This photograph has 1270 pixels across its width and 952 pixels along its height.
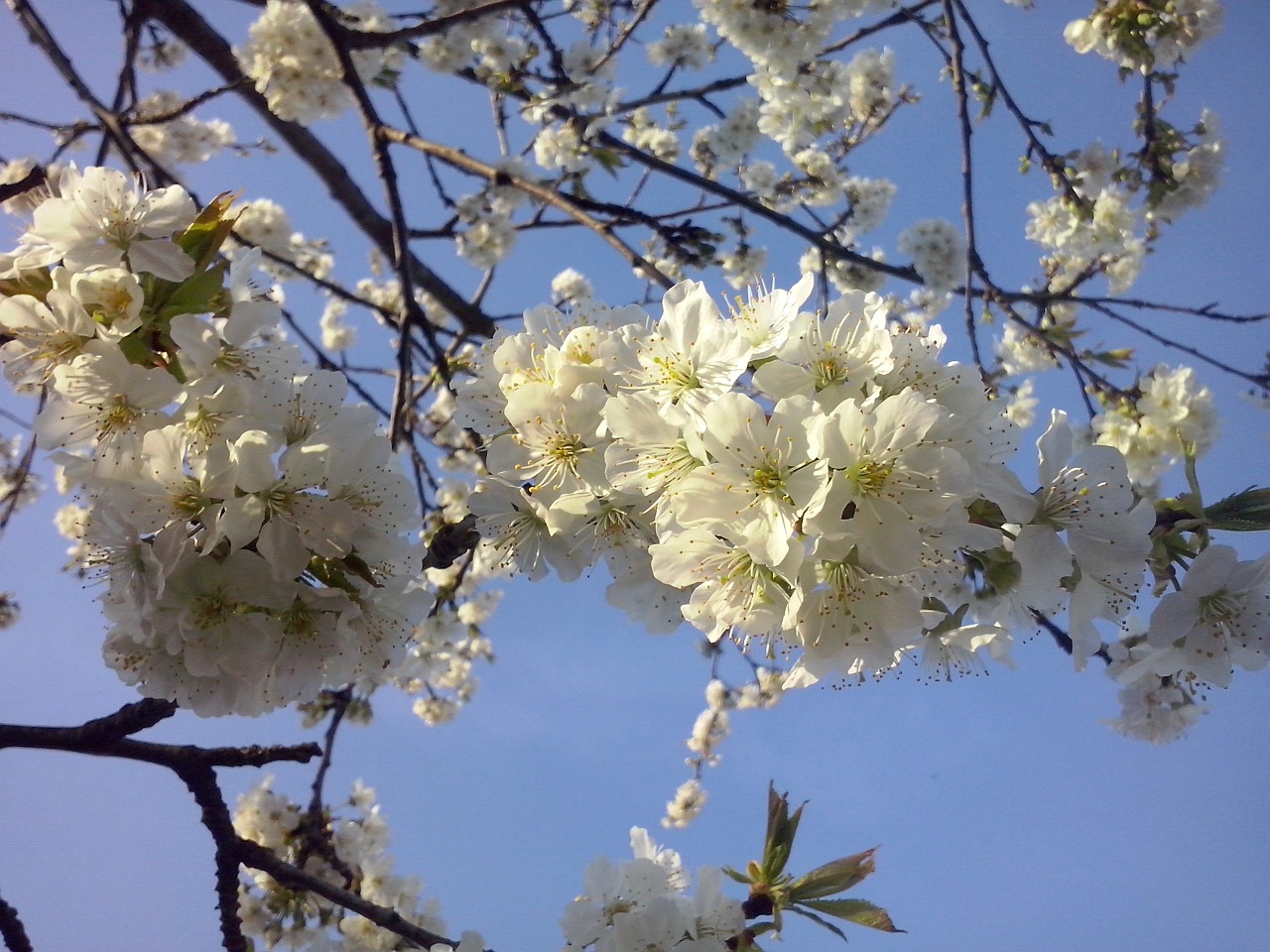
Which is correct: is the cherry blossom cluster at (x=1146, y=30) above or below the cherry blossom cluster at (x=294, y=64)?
below

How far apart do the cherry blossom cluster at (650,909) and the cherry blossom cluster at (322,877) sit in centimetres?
32

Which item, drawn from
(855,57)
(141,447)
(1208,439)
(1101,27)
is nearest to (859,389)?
(141,447)

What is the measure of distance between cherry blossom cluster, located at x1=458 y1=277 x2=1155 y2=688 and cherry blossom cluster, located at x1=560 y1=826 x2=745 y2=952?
0.96 m

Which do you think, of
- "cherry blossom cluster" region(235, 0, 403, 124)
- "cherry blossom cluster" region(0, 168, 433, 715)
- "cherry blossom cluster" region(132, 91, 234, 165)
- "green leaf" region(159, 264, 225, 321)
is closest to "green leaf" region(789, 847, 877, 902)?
"cherry blossom cluster" region(0, 168, 433, 715)

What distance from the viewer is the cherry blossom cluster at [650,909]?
1.97 metres

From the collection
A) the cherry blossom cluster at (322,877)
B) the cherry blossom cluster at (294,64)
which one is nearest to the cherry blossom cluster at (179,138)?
the cherry blossom cluster at (294,64)

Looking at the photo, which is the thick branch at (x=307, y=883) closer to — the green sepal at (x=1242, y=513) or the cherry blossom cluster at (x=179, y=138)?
the green sepal at (x=1242, y=513)

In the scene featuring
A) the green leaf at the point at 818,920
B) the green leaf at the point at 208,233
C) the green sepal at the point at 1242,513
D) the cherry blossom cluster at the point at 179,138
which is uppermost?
the cherry blossom cluster at the point at 179,138

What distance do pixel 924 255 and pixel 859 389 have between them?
4.71 m

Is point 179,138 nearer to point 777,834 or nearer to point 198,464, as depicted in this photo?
point 198,464

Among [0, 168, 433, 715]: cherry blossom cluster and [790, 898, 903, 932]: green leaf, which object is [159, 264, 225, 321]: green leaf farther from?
[790, 898, 903, 932]: green leaf

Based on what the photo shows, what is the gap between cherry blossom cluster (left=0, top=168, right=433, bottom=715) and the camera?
1.25 metres

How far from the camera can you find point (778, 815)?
1.97 m

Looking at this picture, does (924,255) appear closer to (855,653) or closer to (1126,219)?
(1126,219)
